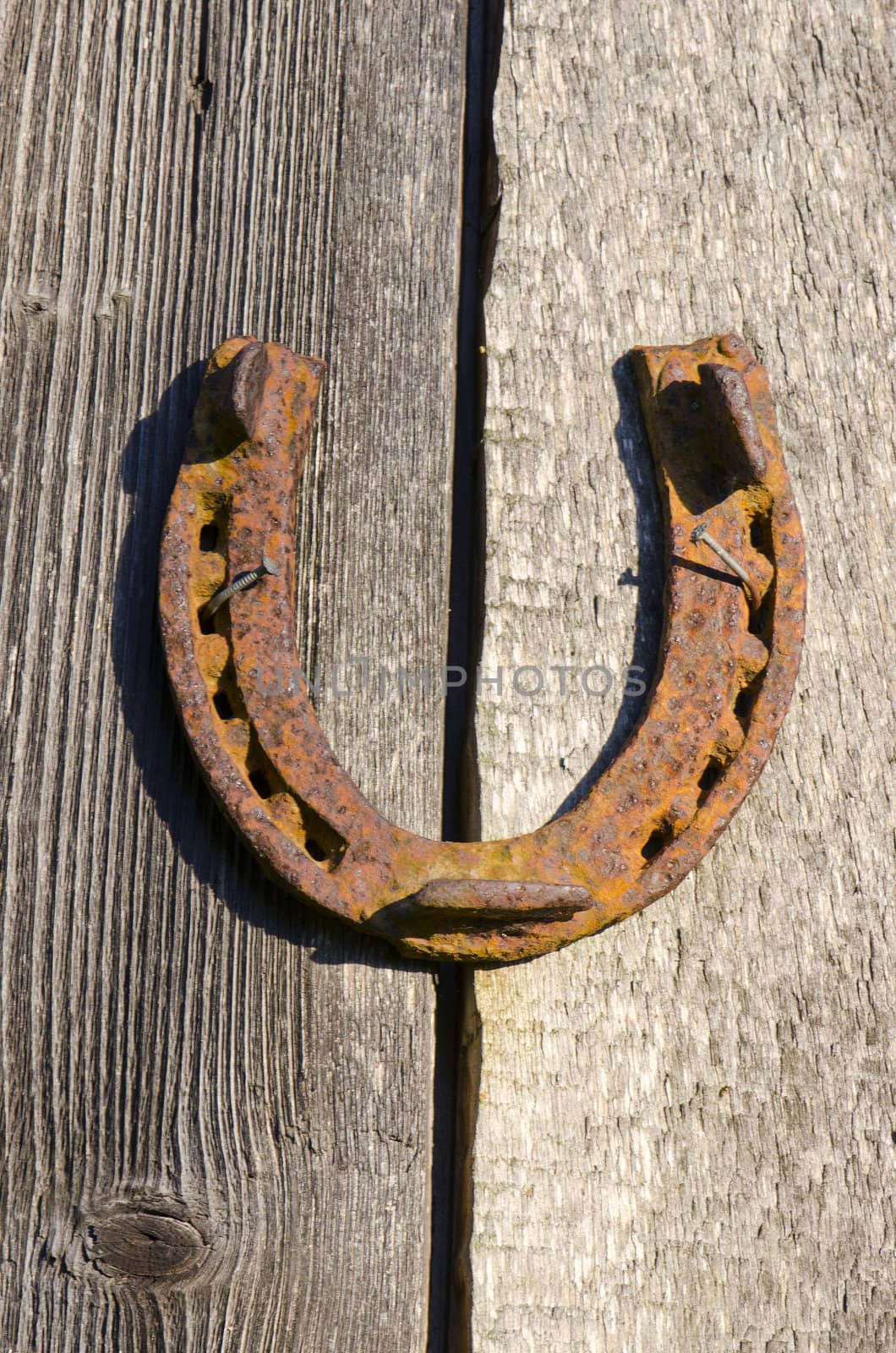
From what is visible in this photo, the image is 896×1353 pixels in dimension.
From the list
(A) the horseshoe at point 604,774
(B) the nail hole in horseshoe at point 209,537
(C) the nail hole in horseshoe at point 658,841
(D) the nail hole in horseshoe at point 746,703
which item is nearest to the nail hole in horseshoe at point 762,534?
(A) the horseshoe at point 604,774

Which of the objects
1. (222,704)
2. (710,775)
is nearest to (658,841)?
(710,775)

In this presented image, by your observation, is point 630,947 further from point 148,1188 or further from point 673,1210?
point 148,1188

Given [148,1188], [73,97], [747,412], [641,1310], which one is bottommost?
[641,1310]

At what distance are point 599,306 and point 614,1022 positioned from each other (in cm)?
70

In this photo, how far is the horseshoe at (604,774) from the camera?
0.96 metres

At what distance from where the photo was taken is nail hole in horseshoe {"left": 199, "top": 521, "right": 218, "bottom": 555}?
1059 millimetres

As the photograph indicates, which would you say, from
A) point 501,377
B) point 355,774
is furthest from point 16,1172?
point 501,377

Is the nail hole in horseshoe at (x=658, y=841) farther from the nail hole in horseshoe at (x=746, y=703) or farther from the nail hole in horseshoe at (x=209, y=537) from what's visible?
the nail hole in horseshoe at (x=209, y=537)

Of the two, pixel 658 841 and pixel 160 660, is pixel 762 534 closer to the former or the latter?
pixel 658 841

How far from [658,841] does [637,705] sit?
13cm

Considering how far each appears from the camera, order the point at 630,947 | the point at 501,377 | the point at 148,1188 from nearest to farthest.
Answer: the point at 148,1188 < the point at 630,947 < the point at 501,377

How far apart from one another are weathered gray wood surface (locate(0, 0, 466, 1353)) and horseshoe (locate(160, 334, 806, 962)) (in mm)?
54

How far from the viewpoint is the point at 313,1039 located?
98 cm

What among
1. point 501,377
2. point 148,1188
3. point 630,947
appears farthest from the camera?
point 501,377
